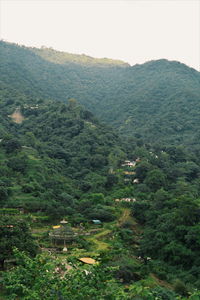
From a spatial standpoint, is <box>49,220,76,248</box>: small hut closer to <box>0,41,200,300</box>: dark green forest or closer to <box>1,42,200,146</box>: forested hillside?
<box>0,41,200,300</box>: dark green forest

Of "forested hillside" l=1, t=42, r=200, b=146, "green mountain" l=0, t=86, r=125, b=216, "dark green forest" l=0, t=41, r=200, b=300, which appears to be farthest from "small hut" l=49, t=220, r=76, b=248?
"forested hillside" l=1, t=42, r=200, b=146

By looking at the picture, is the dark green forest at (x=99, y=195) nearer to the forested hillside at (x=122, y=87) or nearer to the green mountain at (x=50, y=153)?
the green mountain at (x=50, y=153)

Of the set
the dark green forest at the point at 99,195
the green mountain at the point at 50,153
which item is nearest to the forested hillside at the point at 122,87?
the dark green forest at the point at 99,195

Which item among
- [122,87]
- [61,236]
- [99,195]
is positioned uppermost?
[122,87]

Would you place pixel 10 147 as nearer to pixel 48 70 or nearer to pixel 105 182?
pixel 105 182

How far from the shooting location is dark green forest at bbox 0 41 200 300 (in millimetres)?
11211

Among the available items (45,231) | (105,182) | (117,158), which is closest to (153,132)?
(117,158)

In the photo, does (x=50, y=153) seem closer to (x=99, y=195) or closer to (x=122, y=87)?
(x=99, y=195)

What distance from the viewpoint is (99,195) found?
40.3m

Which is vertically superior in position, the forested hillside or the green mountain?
the forested hillside


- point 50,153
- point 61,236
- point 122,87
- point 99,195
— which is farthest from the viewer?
point 122,87


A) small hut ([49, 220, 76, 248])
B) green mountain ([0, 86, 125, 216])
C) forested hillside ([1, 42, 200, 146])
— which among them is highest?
forested hillside ([1, 42, 200, 146])

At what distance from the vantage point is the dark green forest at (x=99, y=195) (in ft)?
36.8

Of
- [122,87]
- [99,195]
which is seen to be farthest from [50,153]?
[122,87]
